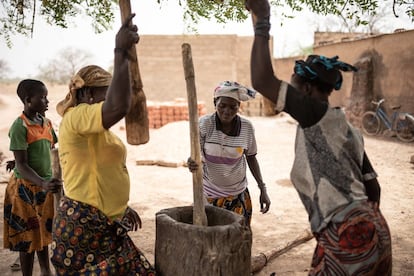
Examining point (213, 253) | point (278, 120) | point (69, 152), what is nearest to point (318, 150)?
point (213, 253)

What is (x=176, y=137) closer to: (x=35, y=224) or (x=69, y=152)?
(x=35, y=224)

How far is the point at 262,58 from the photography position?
1612 millimetres

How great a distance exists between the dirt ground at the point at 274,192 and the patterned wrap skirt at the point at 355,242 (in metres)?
2.07

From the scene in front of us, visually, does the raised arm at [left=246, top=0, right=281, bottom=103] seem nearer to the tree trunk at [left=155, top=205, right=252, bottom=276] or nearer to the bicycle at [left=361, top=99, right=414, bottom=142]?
the tree trunk at [left=155, top=205, right=252, bottom=276]

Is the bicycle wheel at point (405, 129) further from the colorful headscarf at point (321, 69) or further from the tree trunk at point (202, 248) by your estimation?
the colorful headscarf at point (321, 69)

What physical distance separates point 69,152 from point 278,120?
1551 cm

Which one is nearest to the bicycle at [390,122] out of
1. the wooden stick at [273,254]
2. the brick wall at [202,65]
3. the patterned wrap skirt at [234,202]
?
the brick wall at [202,65]

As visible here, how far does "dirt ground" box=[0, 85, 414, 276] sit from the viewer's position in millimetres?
4074

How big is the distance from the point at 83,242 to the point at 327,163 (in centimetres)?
134

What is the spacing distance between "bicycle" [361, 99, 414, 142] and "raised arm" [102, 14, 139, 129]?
35.1 ft

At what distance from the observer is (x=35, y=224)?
3.13 m

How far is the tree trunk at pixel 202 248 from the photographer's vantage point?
2.32 metres

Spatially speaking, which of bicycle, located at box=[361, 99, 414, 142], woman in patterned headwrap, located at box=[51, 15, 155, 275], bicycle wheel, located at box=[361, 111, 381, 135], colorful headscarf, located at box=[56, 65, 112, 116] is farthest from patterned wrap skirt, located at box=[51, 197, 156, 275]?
bicycle wheel, located at box=[361, 111, 381, 135]

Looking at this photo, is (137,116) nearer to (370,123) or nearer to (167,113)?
(167,113)
